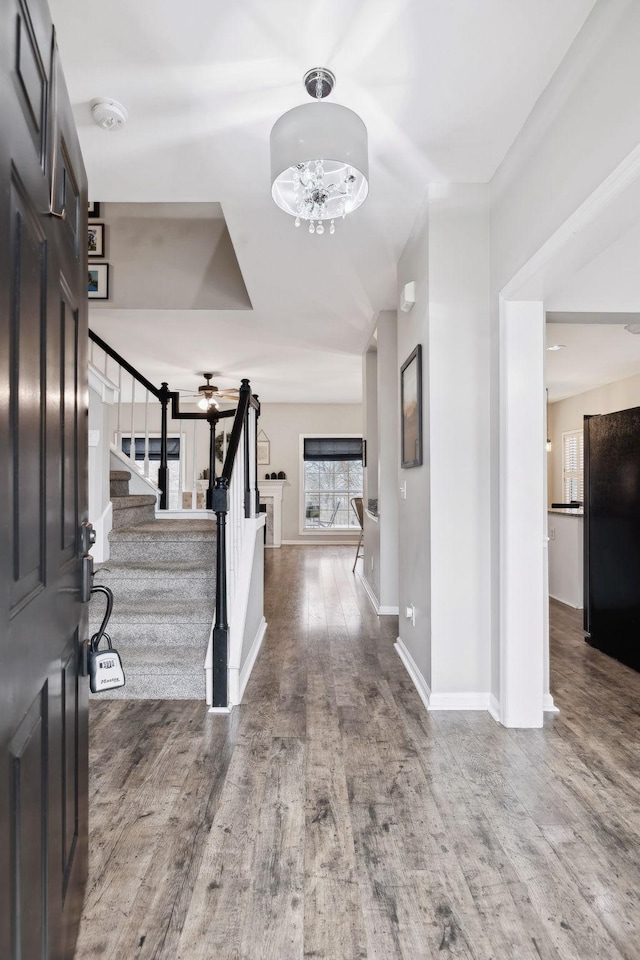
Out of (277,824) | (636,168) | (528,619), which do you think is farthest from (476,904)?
(636,168)

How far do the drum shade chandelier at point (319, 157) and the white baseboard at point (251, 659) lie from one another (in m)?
2.34

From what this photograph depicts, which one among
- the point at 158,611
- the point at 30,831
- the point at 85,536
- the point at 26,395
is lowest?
the point at 158,611

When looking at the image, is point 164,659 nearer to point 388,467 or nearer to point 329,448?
point 388,467

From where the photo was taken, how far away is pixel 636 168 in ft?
5.13

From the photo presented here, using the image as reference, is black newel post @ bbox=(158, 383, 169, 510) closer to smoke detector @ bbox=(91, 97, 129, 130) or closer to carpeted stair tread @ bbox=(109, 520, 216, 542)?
carpeted stair tread @ bbox=(109, 520, 216, 542)

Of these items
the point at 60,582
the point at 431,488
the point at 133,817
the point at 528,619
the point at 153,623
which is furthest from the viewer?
the point at 153,623

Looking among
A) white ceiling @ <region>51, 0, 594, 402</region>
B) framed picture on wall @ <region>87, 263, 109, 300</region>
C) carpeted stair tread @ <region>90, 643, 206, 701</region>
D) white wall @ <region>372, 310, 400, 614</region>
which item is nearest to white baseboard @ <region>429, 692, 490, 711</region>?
carpeted stair tread @ <region>90, 643, 206, 701</region>

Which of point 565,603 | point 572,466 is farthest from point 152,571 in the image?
point 572,466

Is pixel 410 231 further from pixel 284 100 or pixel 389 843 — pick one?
pixel 389 843

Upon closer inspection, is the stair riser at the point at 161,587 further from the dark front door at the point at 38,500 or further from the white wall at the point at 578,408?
the white wall at the point at 578,408

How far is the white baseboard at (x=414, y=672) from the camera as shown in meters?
2.90

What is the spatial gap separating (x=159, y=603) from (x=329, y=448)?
24.5 feet

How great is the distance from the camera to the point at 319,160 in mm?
1946

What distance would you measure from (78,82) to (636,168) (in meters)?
2.02
